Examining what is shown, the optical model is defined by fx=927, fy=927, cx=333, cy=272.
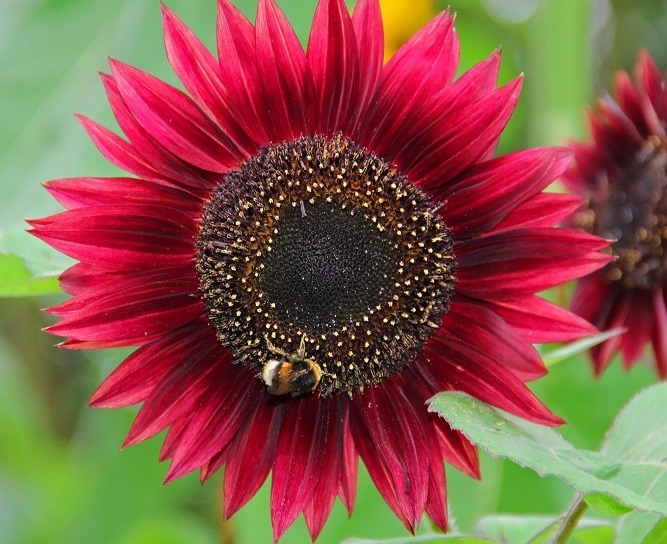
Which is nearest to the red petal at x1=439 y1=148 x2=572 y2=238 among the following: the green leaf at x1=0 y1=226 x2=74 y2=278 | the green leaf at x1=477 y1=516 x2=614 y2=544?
the green leaf at x1=477 y1=516 x2=614 y2=544

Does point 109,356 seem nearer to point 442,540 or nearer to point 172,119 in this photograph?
point 172,119

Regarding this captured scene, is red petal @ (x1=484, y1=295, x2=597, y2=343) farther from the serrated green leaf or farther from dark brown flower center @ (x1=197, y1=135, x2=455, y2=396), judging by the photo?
the serrated green leaf

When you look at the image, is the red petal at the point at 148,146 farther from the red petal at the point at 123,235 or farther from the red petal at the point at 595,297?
the red petal at the point at 595,297

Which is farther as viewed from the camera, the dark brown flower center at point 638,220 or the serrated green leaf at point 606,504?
the dark brown flower center at point 638,220

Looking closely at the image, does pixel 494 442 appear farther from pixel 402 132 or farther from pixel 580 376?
pixel 580 376

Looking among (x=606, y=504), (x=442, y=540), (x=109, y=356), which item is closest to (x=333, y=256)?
(x=442, y=540)

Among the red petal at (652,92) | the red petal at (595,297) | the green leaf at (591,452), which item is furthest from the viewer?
the red petal at (595,297)

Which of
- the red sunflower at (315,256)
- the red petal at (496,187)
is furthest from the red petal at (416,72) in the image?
the red petal at (496,187)
